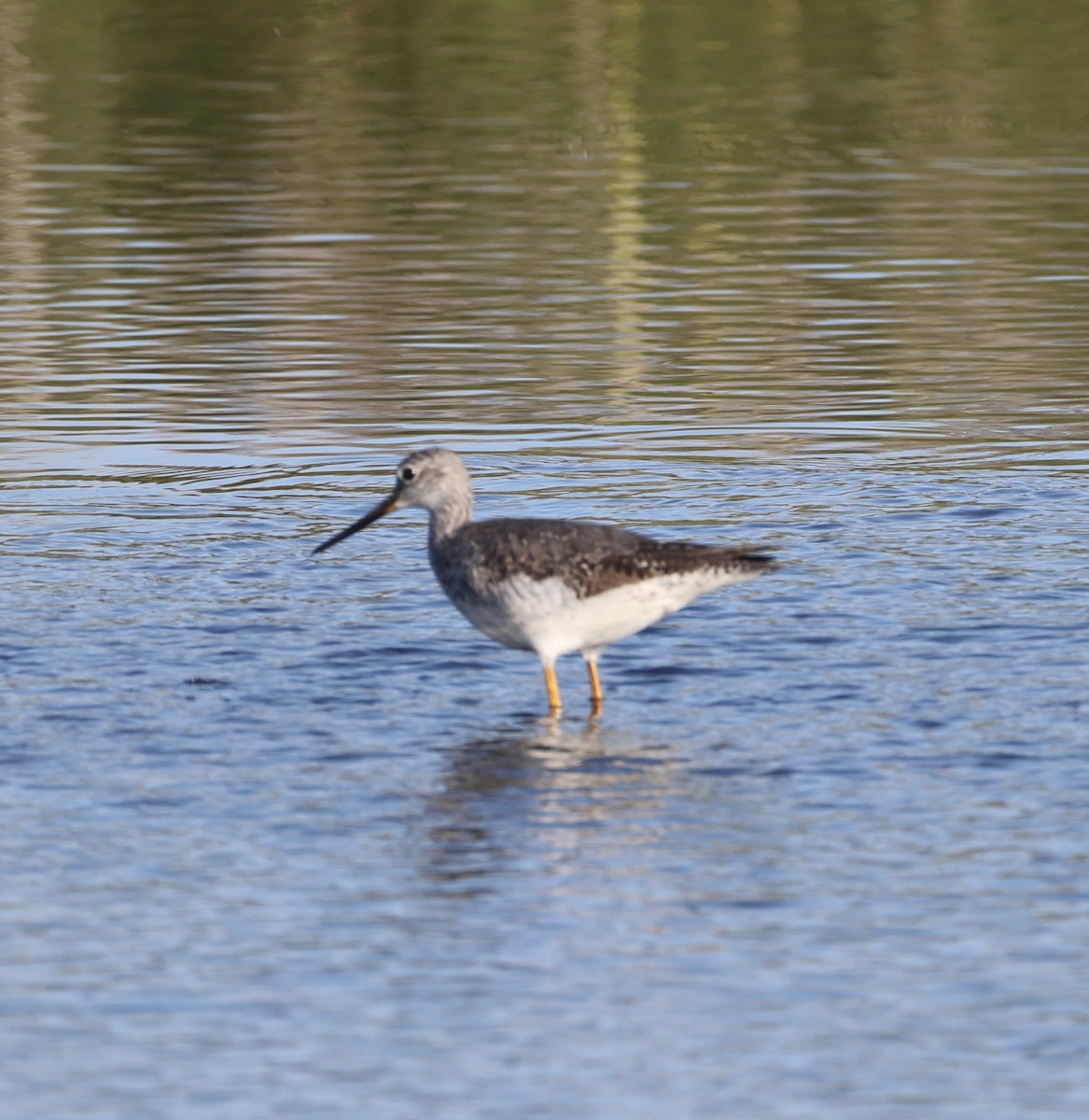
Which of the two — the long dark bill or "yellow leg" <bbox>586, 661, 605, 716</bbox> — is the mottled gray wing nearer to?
"yellow leg" <bbox>586, 661, 605, 716</bbox>

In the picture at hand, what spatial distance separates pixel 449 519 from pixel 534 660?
1.13m

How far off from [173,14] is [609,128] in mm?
14325

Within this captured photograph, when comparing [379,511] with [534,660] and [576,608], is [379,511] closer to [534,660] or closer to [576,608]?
[534,660]

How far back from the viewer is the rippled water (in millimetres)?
7781

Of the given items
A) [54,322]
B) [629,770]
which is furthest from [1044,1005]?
[54,322]

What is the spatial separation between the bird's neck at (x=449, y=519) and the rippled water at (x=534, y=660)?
2.37 feet

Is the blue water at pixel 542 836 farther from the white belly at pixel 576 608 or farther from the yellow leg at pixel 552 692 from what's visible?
the white belly at pixel 576 608

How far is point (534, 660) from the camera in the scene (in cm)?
1306

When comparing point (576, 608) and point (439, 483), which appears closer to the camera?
point (576, 608)

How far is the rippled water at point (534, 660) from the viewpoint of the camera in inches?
306

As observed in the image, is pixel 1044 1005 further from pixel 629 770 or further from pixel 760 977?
pixel 629 770

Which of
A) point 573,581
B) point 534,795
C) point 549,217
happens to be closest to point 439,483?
point 573,581

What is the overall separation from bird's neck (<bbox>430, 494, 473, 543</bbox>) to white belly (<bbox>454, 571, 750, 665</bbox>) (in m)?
0.69

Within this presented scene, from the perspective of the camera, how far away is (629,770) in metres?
10.6
